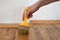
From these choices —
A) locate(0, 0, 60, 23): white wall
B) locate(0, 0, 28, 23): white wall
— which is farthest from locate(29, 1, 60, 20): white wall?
locate(0, 0, 28, 23): white wall

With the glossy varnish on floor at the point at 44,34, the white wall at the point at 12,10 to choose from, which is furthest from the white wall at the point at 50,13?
the glossy varnish on floor at the point at 44,34

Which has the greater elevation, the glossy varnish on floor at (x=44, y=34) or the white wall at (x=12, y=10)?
the white wall at (x=12, y=10)

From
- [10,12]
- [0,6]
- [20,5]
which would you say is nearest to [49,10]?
[20,5]

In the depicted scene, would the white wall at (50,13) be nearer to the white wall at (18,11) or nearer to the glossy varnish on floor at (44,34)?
the white wall at (18,11)

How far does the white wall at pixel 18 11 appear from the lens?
111 inches

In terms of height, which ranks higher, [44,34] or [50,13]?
[50,13]

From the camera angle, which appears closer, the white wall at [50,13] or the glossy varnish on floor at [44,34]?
the glossy varnish on floor at [44,34]

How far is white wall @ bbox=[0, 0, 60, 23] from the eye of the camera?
283 centimetres

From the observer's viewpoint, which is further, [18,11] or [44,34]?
[18,11]

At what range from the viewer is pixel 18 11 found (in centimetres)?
286

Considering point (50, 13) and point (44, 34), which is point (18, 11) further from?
point (44, 34)

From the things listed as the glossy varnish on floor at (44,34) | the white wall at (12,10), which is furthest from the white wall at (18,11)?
the glossy varnish on floor at (44,34)

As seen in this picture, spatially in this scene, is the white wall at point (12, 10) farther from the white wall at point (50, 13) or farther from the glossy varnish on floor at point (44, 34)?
the glossy varnish on floor at point (44, 34)

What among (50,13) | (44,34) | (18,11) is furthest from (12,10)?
(44,34)
